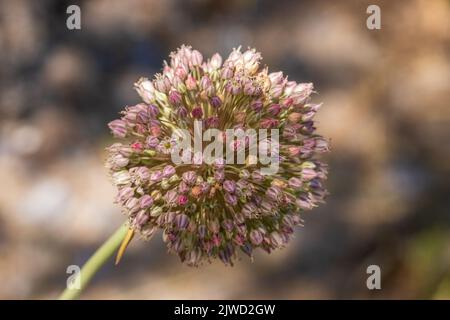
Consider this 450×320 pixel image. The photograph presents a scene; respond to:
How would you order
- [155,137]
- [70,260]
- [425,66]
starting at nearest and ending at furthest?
[155,137] → [70,260] → [425,66]

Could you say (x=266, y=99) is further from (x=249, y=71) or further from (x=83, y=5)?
(x=83, y=5)

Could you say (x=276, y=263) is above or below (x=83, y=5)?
below

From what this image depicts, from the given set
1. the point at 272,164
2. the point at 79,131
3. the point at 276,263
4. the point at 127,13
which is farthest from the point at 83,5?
the point at 272,164

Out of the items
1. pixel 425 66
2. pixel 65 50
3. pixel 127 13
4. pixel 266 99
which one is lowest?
pixel 266 99

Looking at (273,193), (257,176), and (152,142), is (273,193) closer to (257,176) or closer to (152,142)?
(257,176)

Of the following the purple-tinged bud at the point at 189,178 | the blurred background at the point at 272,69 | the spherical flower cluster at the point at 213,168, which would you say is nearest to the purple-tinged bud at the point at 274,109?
the spherical flower cluster at the point at 213,168

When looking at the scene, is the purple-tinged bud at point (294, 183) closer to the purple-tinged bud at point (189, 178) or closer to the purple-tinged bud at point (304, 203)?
the purple-tinged bud at point (304, 203)

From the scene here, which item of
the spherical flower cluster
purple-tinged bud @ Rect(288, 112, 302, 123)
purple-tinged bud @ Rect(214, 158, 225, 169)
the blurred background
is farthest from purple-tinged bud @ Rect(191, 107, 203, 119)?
the blurred background
